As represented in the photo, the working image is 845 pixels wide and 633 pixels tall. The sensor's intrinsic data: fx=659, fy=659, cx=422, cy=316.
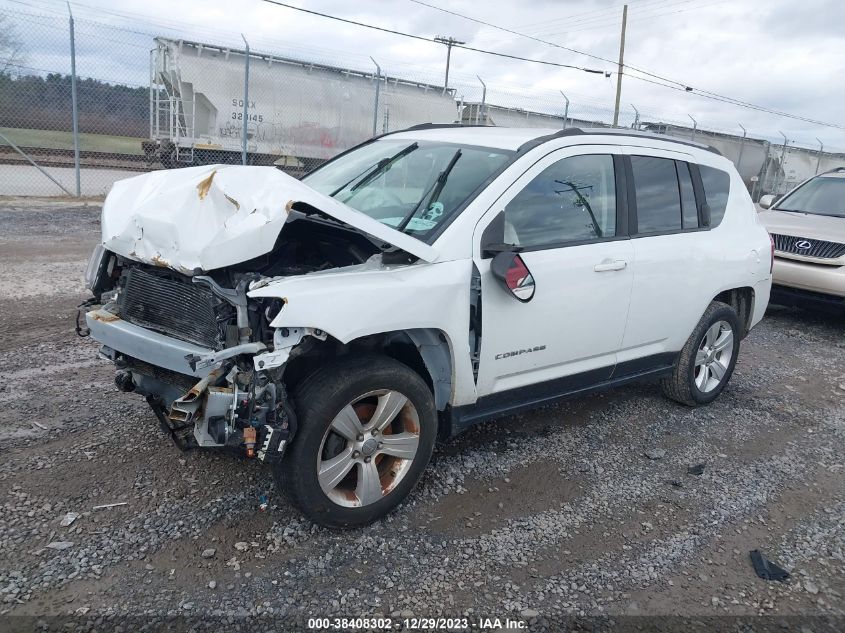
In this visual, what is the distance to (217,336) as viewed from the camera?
2879mm

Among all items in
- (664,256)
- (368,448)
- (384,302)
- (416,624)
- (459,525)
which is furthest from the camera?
(664,256)

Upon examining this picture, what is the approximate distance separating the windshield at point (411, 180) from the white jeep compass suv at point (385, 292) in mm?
13

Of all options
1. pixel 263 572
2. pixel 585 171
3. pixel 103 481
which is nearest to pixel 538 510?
pixel 263 572

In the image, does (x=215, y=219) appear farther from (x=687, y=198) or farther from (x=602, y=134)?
(x=687, y=198)

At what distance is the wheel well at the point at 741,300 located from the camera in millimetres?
5121

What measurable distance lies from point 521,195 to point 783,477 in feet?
7.98

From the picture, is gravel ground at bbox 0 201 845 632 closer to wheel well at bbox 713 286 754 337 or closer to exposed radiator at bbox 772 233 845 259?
wheel well at bbox 713 286 754 337

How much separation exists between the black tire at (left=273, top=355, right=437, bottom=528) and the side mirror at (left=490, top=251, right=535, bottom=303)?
645 millimetres

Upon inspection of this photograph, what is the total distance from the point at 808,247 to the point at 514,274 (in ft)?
19.3

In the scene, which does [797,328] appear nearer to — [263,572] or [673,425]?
[673,425]

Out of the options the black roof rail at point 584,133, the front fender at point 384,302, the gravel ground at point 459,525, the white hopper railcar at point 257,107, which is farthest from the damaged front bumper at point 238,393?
the white hopper railcar at point 257,107

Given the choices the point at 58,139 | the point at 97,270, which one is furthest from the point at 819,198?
the point at 58,139

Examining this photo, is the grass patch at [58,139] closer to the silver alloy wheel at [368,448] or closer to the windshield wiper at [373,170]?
the windshield wiper at [373,170]

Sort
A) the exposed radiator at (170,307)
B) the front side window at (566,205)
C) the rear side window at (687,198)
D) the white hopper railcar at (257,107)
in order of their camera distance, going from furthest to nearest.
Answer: the white hopper railcar at (257,107), the rear side window at (687,198), the front side window at (566,205), the exposed radiator at (170,307)
